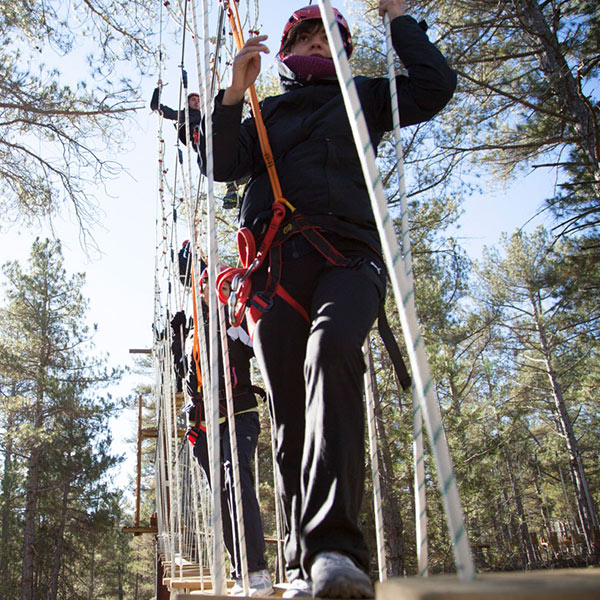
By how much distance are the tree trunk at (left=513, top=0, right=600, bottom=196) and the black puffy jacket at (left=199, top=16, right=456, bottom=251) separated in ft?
16.2

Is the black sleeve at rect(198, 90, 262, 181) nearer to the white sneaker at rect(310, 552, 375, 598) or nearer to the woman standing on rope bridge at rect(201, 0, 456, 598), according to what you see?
the woman standing on rope bridge at rect(201, 0, 456, 598)

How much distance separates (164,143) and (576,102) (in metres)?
4.00

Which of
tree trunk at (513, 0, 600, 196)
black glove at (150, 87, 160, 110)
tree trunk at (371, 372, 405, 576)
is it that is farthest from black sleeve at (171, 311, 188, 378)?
tree trunk at (513, 0, 600, 196)

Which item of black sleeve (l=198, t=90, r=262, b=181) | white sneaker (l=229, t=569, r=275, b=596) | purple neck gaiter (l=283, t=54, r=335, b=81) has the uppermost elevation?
purple neck gaiter (l=283, t=54, r=335, b=81)

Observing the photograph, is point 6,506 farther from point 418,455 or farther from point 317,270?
point 418,455

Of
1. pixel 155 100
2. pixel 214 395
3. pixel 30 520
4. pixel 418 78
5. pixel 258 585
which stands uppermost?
pixel 155 100

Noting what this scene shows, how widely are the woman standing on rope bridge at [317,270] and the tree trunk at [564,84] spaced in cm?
492

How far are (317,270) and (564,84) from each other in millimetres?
5482

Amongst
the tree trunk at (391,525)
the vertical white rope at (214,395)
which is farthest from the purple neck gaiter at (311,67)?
the tree trunk at (391,525)

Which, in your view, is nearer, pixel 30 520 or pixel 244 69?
pixel 244 69

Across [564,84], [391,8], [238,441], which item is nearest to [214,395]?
[391,8]

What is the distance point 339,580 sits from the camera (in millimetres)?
911

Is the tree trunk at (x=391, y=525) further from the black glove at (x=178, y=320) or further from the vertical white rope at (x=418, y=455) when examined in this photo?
the vertical white rope at (x=418, y=455)

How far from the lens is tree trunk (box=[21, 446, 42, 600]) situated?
14991 mm
